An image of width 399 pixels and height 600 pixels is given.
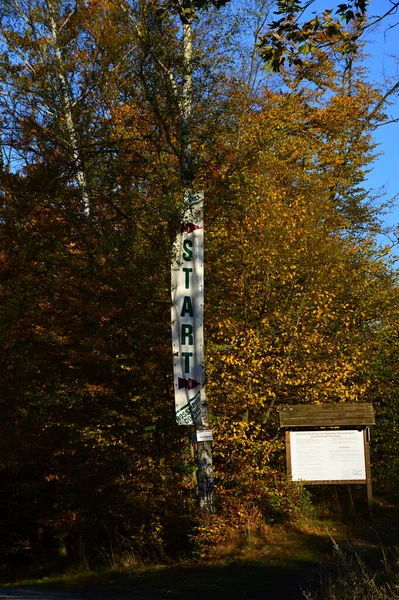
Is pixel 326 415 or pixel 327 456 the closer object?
pixel 326 415

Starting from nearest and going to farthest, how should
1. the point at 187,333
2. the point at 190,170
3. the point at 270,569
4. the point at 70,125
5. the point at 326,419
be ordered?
the point at 270,569 < the point at 187,333 < the point at 326,419 < the point at 190,170 < the point at 70,125

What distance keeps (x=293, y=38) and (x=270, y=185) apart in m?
10.1

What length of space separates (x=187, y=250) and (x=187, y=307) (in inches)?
43.4

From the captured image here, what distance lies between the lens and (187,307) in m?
14.8

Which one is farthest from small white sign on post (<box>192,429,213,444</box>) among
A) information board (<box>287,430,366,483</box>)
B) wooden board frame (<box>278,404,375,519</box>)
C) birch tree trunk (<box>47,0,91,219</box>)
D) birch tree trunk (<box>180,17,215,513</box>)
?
birch tree trunk (<box>47,0,91,219</box>)

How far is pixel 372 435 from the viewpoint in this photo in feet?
63.1

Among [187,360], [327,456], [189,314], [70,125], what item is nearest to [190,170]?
[189,314]

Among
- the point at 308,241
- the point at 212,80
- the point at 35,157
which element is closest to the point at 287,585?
the point at 308,241

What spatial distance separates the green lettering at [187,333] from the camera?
1456cm

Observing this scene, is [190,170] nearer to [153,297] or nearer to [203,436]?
[153,297]

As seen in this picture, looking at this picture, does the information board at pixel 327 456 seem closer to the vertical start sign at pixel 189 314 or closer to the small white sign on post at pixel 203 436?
the small white sign on post at pixel 203 436

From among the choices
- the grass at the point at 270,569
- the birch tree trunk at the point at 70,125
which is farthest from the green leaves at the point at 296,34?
the birch tree trunk at the point at 70,125

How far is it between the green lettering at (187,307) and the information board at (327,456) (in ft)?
11.1

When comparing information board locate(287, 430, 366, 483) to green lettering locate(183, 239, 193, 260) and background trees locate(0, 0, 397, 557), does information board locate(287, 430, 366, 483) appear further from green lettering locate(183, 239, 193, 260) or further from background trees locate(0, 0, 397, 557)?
green lettering locate(183, 239, 193, 260)
